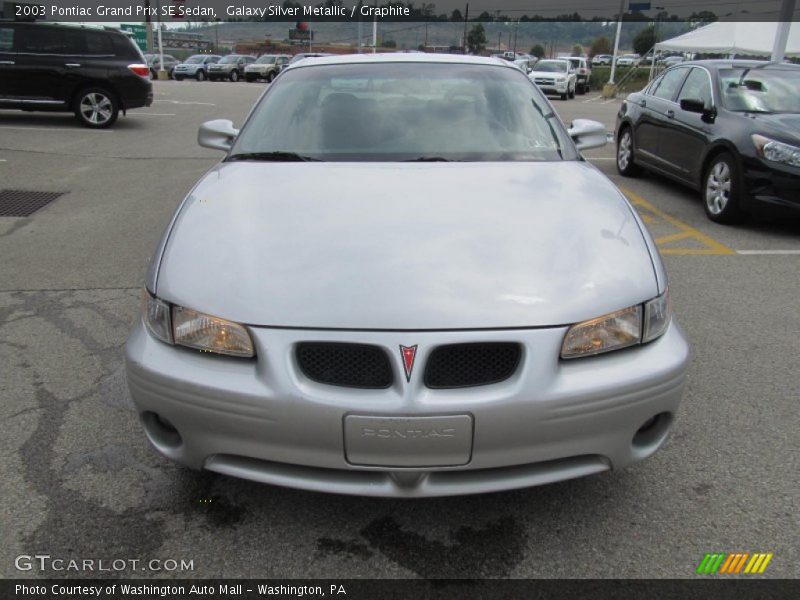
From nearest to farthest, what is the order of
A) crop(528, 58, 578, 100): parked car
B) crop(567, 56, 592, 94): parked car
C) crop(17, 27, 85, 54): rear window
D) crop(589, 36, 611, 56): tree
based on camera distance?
crop(17, 27, 85, 54): rear window
crop(528, 58, 578, 100): parked car
crop(567, 56, 592, 94): parked car
crop(589, 36, 611, 56): tree

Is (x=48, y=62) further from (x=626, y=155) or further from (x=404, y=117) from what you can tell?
(x=404, y=117)

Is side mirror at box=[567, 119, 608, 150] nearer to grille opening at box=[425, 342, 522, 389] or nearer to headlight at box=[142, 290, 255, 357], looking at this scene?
grille opening at box=[425, 342, 522, 389]

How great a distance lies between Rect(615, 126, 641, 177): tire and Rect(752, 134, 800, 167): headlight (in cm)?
271

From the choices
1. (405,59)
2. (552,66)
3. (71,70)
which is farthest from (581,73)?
(405,59)

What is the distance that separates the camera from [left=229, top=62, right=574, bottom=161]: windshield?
3.20m

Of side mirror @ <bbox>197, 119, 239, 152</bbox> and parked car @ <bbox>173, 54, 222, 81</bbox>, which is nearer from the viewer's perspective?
side mirror @ <bbox>197, 119, 239, 152</bbox>

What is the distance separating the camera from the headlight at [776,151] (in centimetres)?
591

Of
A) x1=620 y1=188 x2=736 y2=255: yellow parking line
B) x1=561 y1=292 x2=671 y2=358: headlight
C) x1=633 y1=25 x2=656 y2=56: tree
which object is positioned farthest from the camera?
x1=633 y1=25 x2=656 y2=56: tree

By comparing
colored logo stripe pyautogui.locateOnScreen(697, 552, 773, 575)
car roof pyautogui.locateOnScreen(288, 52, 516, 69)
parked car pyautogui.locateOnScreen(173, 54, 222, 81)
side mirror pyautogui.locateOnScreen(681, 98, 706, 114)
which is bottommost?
parked car pyautogui.locateOnScreen(173, 54, 222, 81)

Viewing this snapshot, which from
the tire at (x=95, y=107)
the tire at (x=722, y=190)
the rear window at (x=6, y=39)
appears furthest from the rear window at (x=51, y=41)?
the tire at (x=722, y=190)

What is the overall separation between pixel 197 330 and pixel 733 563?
187 centimetres

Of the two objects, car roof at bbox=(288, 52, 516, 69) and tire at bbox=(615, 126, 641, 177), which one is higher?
car roof at bbox=(288, 52, 516, 69)

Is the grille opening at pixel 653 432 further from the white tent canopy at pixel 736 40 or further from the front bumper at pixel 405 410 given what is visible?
the white tent canopy at pixel 736 40

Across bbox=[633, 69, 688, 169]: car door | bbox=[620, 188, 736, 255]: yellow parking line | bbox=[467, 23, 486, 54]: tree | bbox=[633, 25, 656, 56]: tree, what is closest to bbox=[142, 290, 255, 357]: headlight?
bbox=[620, 188, 736, 255]: yellow parking line
